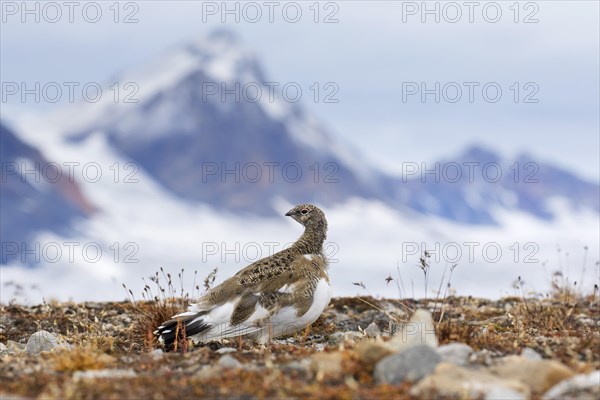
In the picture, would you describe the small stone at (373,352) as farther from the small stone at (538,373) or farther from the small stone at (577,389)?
the small stone at (577,389)

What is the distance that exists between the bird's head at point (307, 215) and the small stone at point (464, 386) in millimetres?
5229

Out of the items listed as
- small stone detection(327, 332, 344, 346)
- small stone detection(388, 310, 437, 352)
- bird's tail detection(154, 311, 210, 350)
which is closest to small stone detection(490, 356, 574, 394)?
small stone detection(388, 310, 437, 352)

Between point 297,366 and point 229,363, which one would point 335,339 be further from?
point 297,366

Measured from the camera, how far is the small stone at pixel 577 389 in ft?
21.5

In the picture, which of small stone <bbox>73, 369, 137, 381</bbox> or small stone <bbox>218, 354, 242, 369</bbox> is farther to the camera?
small stone <bbox>218, 354, 242, 369</bbox>

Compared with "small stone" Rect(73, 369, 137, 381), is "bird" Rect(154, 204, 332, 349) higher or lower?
higher

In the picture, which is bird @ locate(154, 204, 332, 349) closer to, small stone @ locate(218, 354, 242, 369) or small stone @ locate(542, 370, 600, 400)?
small stone @ locate(218, 354, 242, 369)

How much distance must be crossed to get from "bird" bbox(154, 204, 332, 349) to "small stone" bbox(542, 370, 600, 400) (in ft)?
13.7

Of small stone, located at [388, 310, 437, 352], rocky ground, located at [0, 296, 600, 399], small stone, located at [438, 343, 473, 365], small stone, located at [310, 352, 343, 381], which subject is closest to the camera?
rocky ground, located at [0, 296, 600, 399]

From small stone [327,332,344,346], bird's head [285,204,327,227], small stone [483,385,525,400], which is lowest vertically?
small stone [483,385,525,400]

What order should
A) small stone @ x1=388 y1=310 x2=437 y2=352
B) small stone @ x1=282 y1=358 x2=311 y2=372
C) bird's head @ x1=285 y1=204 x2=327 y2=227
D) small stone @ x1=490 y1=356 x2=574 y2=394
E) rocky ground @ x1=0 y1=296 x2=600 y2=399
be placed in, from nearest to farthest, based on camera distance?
1. rocky ground @ x1=0 y1=296 x2=600 y2=399
2. small stone @ x1=490 y1=356 x2=574 y2=394
3. small stone @ x1=282 y1=358 x2=311 y2=372
4. small stone @ x1=388 y1=310 x2=437 y2=352
5. bird's head @ x1=285 y1=204 x2=327 y2=227

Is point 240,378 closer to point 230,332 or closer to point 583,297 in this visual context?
point 230,332

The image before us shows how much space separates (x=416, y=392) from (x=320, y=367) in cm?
98

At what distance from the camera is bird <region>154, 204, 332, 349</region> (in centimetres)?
1018
